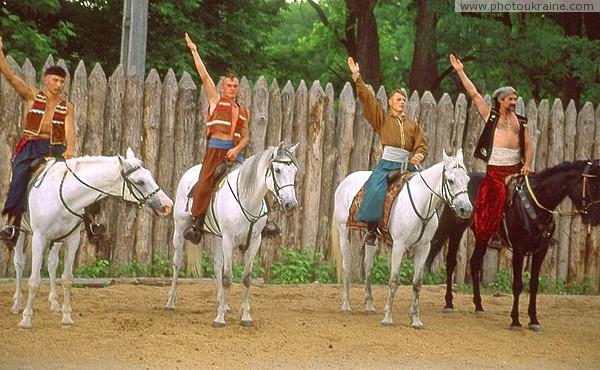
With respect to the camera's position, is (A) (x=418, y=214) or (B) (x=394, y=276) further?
(B) (x=394, y=276)

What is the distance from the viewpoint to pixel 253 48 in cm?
2119

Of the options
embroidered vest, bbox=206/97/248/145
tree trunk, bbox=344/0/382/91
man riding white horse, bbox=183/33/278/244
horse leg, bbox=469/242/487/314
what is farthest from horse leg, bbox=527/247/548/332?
tree trunk, bbox=344/0/382/91

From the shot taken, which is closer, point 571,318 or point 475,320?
point 475,320

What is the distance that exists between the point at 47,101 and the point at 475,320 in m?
5.23

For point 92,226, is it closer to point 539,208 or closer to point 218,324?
point 218,324

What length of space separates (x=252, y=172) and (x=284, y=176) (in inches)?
20.9

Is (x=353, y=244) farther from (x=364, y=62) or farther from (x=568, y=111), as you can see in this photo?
(x=364, y=62)

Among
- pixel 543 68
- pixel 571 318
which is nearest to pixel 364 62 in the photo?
pixel 543 68

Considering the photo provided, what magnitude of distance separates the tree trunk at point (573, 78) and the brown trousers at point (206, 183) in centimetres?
1139

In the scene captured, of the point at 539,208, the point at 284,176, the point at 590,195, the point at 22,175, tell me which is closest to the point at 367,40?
the point at 539,208

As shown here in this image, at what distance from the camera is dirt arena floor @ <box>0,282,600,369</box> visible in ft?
28.4

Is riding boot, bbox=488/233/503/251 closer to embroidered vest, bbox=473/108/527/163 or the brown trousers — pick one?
embroidered vest, bbox=473/108/527/163

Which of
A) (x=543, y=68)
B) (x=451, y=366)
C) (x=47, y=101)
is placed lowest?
(x=451, y=366)

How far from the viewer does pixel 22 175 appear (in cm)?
1029
